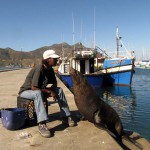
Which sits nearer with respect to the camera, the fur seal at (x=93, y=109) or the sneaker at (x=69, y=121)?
the sneaker at (x=69, y=121)

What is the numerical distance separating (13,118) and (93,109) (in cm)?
188

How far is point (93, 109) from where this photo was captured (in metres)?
6.04

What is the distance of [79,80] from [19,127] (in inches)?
75.1

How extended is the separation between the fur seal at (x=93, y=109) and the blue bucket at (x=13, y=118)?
1.50 meters

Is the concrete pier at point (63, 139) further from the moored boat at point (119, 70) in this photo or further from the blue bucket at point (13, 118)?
the moored boat at point (119, 70)

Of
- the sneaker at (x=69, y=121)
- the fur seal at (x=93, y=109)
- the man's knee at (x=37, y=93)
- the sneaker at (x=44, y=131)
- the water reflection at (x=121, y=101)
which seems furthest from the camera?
the water reflection at (x=121, y=101)

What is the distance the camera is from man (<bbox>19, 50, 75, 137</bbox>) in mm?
5043

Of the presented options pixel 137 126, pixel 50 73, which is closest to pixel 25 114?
pixel 50 73

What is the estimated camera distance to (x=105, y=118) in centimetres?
614

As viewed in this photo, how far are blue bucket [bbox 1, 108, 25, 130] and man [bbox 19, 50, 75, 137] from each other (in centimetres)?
32

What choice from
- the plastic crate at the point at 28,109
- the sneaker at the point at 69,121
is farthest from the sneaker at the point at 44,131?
the sneaker at the point at 69,121

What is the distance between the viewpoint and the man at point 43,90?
504 cm

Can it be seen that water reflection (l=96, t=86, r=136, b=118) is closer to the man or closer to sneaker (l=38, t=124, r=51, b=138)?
the man

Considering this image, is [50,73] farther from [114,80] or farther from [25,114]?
[114,80]
